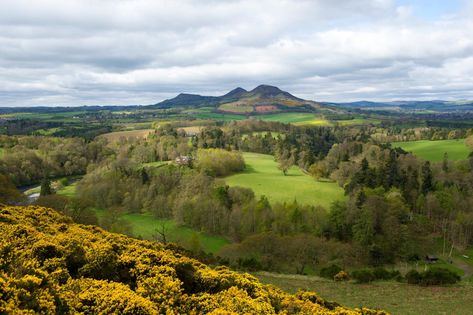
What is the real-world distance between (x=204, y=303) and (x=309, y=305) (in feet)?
19.5

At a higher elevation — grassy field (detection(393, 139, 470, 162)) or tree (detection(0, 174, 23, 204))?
tree (detection(0, 174, 23, 204))

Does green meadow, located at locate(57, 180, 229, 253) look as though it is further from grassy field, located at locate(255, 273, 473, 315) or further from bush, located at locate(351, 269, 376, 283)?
bush, located at locate(351, 269, 376, 283)

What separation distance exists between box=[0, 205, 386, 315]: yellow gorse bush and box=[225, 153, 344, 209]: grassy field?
65.5m

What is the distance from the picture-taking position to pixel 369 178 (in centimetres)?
9000

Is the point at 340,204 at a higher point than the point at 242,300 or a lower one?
lower

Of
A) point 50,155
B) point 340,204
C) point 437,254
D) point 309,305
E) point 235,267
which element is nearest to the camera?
point 309,305

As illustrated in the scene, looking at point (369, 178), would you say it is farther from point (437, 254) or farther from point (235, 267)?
point (235, 267)

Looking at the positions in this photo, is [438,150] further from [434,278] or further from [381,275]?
[434,278]

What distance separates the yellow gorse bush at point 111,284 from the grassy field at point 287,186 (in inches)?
2577

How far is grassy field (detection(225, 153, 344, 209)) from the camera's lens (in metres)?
86.3

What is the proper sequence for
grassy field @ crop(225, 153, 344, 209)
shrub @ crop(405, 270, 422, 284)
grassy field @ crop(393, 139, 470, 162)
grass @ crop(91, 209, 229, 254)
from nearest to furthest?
shrub @ crop(405, 270, 422, 284) → grass @ crop(91, 209, 229, 254) → grassy field @ crop(225, 153, 344, 209) → grassy field @ crop(393, 139, 470, 162)

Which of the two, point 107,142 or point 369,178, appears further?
point 107,142

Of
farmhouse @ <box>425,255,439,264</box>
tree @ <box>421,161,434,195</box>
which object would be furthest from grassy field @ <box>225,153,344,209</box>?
farmhouse @ <box>425,255,439,264</box>

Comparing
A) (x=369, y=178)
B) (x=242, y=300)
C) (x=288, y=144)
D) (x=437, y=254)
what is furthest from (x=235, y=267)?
(x=288, y=144)
